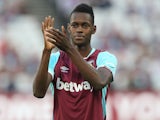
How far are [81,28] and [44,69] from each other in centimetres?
43

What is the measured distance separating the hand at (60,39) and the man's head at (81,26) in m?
0.27

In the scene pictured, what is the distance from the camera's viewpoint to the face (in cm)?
428

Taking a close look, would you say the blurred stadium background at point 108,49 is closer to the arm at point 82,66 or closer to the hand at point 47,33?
the arm at point 82,66

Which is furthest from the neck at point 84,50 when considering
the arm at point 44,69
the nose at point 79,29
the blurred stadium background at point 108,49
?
the blurred stadium background at point 108,49

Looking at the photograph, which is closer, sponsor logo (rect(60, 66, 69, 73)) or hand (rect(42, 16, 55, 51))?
hand (rect(42, 16, 55, 51))

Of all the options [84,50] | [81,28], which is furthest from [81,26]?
[84,50]

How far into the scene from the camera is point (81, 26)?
4.31 m

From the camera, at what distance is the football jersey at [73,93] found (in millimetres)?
4270

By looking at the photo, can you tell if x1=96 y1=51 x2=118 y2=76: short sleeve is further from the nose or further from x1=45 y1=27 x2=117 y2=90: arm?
the nose

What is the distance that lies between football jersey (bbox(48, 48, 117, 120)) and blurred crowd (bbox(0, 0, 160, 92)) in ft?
21.9

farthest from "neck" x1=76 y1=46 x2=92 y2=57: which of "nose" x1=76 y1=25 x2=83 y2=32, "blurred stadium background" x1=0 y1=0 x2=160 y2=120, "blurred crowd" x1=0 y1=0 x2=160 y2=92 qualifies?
"blurred crowd" x1=0 y1=0 x2=160 y2=92

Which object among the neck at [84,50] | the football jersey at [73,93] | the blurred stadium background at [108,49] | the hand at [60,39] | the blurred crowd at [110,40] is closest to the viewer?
the hand at [60,39]

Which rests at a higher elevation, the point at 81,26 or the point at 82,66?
the point at 81,26

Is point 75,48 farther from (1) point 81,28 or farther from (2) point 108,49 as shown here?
(2) point 108,49
